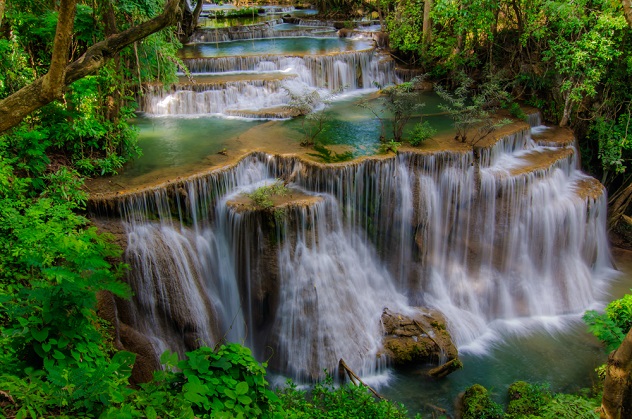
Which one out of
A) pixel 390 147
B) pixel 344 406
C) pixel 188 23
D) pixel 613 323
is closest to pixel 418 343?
pixel 344 406

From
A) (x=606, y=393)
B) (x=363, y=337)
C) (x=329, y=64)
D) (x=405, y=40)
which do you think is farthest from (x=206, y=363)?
(x=405, y=40)

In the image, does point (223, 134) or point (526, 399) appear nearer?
point (526, 399)

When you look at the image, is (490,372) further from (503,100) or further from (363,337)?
(503,100)

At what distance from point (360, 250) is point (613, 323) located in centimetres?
402

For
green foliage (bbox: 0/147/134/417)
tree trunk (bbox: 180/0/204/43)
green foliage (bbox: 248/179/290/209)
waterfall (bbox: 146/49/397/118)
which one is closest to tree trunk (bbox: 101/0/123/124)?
green foliage (bbox: 248/179/290/209)

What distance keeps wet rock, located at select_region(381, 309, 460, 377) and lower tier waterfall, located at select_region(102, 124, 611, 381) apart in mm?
258

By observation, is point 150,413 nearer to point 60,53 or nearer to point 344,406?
point 60,53

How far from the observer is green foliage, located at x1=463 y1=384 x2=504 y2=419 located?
6.49 m

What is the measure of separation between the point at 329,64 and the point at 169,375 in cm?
1149

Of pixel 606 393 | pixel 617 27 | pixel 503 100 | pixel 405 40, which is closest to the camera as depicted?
pixel 606 393

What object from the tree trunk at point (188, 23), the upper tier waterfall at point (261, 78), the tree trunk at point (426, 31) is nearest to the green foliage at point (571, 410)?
the upper tier waterfall at point (261, 78)

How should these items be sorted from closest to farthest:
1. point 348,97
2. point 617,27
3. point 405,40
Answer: point 617,27 < point 348,97 < point 405,40

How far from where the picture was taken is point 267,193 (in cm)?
782

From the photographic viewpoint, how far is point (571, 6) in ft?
33.0
